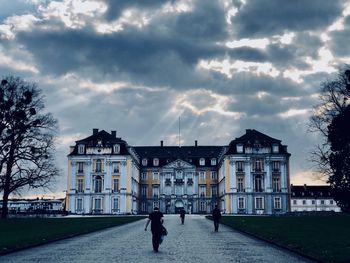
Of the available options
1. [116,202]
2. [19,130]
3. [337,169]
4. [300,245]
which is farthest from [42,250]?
[116,202]

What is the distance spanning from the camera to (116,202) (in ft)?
318

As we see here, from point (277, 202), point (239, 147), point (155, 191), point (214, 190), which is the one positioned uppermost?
point (239, 147)

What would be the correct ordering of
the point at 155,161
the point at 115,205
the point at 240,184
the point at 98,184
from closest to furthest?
the point at 240,184, the point at 115,205, the point at 98,184, the point at 155,161

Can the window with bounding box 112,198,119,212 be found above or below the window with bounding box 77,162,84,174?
below

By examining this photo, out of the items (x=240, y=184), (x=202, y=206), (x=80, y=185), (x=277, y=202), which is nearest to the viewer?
(x=277, y=202)

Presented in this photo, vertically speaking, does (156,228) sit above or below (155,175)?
below

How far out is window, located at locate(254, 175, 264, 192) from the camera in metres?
95.6

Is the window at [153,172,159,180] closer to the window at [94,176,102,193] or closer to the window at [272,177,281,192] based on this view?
the window at [94,176,102,193]

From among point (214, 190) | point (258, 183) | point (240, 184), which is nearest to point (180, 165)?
point (214, 190)

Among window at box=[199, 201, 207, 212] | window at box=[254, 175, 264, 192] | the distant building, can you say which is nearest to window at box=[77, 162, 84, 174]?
window at box=[199, 201, 207, 212]

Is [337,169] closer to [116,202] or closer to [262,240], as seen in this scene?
[262,240]

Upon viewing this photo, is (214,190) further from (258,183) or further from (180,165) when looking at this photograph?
(258,183)

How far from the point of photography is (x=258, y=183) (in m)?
95.9

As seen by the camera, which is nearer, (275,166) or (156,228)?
(156,228)
